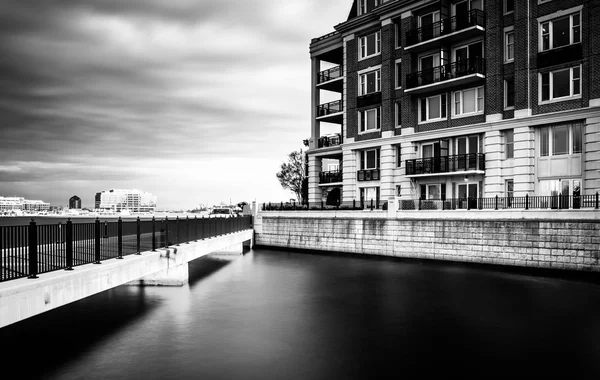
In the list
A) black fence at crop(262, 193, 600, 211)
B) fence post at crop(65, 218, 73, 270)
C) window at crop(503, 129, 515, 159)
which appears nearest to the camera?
fence post at crop(65, 218, 73, 270)

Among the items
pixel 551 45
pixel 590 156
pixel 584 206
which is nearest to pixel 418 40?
pixel 551 45

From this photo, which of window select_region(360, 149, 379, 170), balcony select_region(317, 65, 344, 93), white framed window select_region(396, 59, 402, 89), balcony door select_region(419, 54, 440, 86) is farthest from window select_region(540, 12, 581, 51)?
balcony select_region(317, 65, 344, 93)

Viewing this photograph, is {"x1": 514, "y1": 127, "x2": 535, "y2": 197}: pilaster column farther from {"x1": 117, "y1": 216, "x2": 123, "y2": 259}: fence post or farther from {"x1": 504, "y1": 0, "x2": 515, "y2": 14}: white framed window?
{"x1": 117, "y1": 216, "x2": 123, "y2": 259}: fence post

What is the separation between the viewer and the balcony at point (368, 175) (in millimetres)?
39097

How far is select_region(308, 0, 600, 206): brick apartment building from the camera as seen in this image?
28406 mm

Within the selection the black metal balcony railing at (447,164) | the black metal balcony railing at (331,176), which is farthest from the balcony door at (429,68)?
the black metal balcony railing at (331,176)

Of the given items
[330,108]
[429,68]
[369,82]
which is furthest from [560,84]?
[330,108]

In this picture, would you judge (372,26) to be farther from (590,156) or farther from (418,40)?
(590,156)

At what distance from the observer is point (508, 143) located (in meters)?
31.7

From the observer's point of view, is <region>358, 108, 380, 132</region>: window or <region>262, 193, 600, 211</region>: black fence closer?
<region>262, 193, 600, 211</region>: black fence

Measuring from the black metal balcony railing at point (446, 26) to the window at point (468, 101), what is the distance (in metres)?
4.32

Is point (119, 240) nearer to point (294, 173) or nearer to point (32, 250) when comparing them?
point (32, 250)

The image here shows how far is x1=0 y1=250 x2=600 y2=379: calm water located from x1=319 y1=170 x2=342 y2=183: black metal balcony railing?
70.1ft

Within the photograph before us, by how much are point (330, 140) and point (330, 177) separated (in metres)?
3.59
